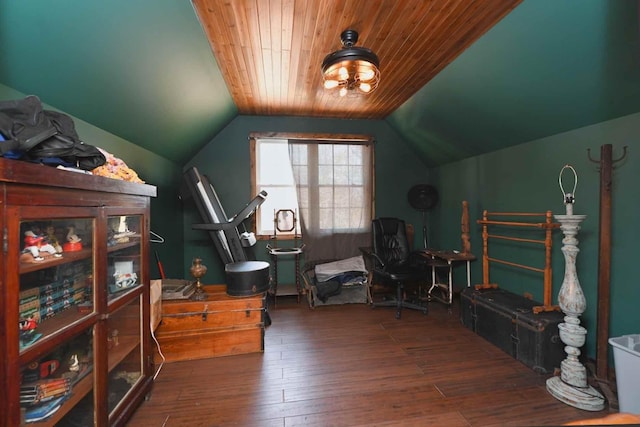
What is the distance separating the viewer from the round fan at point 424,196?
166 inches

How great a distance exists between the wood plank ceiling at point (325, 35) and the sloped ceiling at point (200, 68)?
13 cm

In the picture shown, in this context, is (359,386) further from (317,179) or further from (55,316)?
(317,179)

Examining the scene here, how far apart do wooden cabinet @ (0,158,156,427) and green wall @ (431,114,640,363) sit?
11.1 feet

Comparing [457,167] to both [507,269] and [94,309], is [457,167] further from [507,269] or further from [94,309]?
[94,309]

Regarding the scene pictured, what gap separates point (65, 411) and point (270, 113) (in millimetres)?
3633

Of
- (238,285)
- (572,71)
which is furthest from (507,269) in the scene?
(238,285)

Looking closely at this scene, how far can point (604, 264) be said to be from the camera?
193cm

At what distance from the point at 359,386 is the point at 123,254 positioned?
6.08 ft

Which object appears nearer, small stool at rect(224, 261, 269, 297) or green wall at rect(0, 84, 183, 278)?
green wall at rect(0, 84, 183, 278)

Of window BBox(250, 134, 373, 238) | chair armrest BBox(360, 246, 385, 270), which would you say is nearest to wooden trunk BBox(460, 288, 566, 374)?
chair armrest BBox(360, 246, 385, 270)

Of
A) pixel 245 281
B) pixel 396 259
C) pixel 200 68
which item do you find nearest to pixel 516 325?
pixel 396 259

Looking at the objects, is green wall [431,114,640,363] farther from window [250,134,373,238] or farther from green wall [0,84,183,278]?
green wall [0,84,183,278]

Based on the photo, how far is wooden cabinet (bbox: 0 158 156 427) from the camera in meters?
0.90

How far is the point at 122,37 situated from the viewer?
1.55 m
